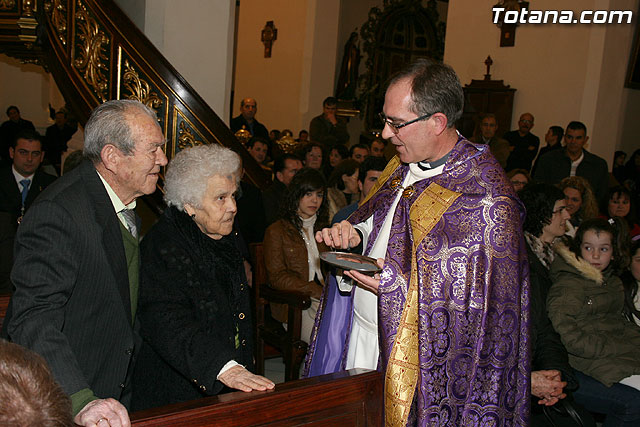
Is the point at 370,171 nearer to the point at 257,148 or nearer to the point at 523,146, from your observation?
the point at 257,148

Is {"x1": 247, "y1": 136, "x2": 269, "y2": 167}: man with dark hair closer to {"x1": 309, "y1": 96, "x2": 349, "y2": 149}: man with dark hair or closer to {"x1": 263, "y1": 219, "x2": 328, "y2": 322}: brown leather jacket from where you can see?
{"x1": 309, "y1": 96, "x2": 349, "y2": 149}: man with dark hair

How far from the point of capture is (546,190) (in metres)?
4.11

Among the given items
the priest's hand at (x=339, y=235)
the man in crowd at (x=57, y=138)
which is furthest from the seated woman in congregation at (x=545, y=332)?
the man in crowd at (x=57, y=138)

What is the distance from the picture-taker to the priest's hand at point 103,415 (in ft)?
5.09

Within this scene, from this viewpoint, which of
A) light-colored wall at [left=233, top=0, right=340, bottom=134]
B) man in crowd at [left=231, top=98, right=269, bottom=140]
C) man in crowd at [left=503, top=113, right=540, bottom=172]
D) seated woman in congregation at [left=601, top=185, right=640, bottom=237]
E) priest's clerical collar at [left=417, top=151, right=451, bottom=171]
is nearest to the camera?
priest's clerical collar at [left=417, top=151, right=451, bottom=171]

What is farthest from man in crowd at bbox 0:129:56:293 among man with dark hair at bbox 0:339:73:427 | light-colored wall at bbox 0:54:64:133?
light-colored wall at bbox 0:54:64:133

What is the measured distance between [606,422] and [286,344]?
2.04 meters

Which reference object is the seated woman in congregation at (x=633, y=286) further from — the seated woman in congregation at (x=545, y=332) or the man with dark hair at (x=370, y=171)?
the man with dark hair at (x=370, y=171)

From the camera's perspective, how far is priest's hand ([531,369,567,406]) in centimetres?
329

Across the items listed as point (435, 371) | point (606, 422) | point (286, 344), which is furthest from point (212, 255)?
point (606, 422)

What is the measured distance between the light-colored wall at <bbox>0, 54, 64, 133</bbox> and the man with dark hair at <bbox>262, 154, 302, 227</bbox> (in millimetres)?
8171

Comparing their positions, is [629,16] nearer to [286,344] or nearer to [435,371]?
[286,344]

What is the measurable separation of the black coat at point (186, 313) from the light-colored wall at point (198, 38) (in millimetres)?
3583

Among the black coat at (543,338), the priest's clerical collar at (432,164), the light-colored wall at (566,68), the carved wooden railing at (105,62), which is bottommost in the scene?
the black coat at (543,338)
